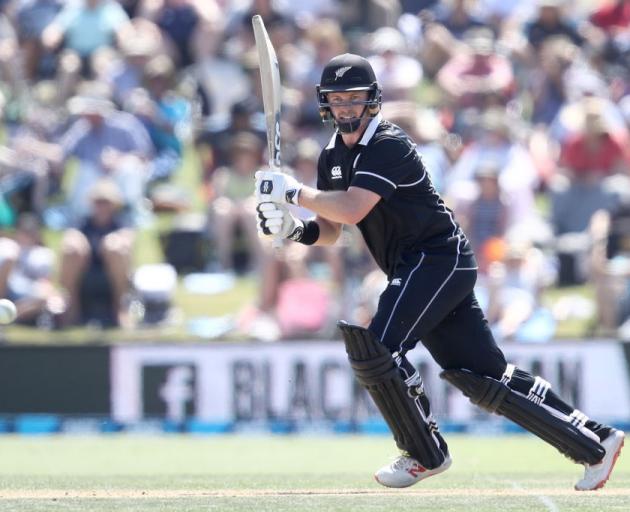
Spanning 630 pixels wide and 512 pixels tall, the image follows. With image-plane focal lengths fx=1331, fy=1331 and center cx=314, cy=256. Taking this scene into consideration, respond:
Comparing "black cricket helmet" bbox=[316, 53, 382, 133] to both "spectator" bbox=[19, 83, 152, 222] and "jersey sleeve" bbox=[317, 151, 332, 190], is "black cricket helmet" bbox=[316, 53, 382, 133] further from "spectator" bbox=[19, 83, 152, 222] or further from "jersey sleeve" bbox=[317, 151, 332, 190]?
"spectator" bbox=[19, 83, 152, 222]

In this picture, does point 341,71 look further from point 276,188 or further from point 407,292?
point 407,292

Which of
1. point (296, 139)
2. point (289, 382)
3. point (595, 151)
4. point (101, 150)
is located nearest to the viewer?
point (289, 382)

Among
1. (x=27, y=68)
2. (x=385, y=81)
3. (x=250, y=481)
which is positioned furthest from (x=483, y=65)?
(x=250, y=481)

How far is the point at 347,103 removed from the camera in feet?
19.8

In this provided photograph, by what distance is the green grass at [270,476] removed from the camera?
5.75 metres

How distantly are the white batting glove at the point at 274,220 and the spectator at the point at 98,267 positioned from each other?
5753 millimetres

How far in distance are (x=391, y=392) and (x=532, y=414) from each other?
70 cm

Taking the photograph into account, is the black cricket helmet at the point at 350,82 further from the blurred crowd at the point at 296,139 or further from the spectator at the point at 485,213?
the spectator at the point at 485,213

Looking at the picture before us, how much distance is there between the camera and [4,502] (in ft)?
19.0

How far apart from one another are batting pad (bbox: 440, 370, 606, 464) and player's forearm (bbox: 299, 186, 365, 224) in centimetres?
88

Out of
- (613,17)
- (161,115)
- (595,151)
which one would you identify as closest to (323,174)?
(595,151)

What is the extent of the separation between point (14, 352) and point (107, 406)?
86 centimetres

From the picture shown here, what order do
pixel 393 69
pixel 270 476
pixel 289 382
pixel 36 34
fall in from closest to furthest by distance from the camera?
pixel 270 476
pixel 289 382
pixel 393 69
pixel 36 34

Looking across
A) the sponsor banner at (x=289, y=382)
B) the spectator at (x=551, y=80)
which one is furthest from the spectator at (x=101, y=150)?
the spectator at (x=551, y=80)
